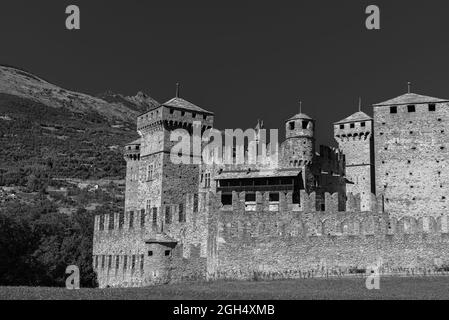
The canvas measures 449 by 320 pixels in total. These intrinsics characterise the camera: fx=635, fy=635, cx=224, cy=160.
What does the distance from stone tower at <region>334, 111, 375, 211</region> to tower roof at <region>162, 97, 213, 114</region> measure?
12.5 meters

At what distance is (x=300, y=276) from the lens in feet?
107

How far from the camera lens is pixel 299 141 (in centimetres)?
4553

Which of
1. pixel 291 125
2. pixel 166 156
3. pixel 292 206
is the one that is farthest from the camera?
pixel 166 156

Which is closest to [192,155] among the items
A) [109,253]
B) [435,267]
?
[109,253]

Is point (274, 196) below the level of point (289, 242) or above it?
above

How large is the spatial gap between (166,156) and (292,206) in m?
12.7

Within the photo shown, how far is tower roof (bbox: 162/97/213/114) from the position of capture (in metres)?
47.0

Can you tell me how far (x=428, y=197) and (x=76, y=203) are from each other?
51.6m

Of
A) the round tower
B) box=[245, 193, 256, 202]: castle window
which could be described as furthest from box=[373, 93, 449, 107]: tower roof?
box=[245, 193, 256, 202]: castle window

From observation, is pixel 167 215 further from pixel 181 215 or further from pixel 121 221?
pixel 121 221

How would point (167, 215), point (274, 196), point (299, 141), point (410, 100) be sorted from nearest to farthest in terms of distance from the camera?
1. point (167, 215)
2. point (410, 100)
3. point (299, 141)
4. point (274, 196)

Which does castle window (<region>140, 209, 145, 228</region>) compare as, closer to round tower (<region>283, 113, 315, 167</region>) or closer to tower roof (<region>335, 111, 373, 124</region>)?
round tower (<region>283, 113, 315, 167</region>)

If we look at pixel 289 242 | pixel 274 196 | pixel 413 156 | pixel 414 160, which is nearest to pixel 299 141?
pixel 274 196
